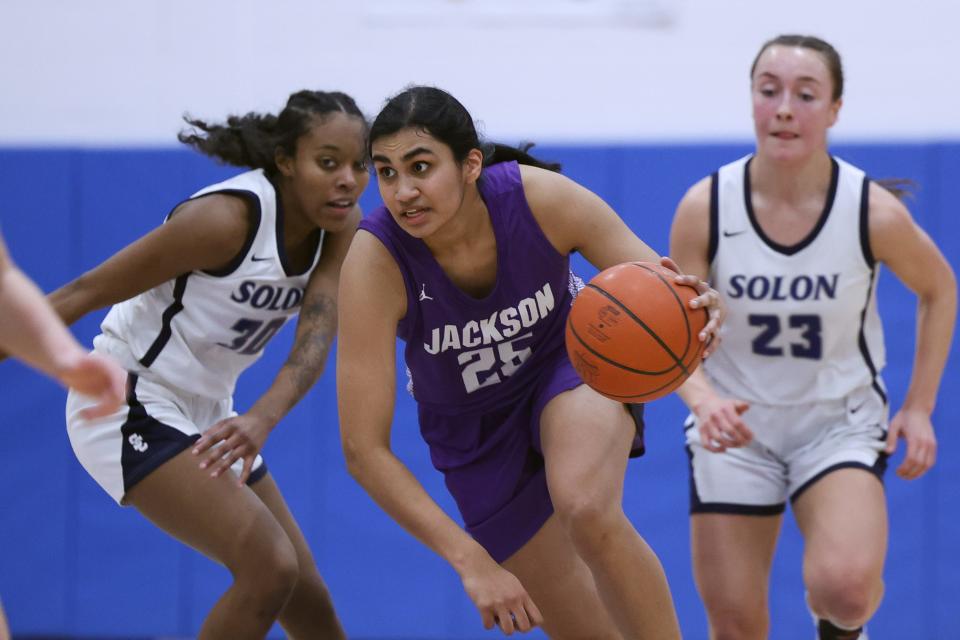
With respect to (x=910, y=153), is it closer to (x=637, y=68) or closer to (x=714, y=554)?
(x=637, y=68)

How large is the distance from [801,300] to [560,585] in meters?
1.15

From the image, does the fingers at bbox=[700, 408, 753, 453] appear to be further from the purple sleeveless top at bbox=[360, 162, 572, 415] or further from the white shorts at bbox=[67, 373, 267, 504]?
the white shorts at bbox=[67, 373, 267, 504]

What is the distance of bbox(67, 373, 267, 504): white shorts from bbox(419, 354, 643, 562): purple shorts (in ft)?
2.47

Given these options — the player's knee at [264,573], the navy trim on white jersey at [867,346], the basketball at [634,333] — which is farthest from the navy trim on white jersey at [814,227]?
the player's knee at [264,573]

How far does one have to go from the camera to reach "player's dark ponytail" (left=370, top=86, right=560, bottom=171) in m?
2.93

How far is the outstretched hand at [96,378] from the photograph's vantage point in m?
1.81

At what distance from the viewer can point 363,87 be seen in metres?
6.55

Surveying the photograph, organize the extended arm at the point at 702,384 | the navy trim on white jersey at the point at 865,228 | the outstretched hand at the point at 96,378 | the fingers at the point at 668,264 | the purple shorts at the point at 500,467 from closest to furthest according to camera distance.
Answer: the outstretched hand at the point at 96,378
the fingers at the point at 668,264
the purple shorts at the point at 500,467
the extended arm at the point at 702,384
the navy trim on white jersey at the point at 865,228

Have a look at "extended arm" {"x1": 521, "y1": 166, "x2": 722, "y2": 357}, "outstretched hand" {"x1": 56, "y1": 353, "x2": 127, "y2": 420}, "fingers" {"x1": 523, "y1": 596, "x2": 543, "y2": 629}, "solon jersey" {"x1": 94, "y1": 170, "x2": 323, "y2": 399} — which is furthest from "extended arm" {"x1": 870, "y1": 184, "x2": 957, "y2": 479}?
"outstretched hand" {"x1": 56, "y1": 353, "x2": 127, "y2": 420}

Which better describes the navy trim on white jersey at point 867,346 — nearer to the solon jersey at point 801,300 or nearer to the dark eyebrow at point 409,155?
the solon jersey at point 801,300

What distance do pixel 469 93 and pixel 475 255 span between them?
3566 mm

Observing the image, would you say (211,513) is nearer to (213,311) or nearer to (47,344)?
(213,311)

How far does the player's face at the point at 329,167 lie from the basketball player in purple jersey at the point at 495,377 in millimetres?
582

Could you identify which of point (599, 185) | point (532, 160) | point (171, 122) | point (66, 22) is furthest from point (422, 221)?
point (66, 22)
